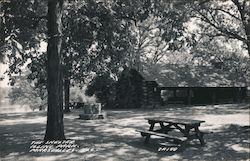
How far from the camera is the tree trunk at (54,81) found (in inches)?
495

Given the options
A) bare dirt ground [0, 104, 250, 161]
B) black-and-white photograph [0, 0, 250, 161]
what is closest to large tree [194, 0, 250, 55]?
black-and-white photograph [0, 0, 250, 161]

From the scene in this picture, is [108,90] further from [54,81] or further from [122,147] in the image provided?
[122,147]

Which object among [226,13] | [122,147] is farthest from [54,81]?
[226,13]

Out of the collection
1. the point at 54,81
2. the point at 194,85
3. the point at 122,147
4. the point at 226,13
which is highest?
the point at 226,13

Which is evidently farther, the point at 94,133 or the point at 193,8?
the point at 193,8

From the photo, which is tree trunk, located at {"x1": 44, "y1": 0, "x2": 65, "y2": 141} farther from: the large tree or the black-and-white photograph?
the large tree

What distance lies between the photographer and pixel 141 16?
1873 centimetres

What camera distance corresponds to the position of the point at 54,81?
1267cm

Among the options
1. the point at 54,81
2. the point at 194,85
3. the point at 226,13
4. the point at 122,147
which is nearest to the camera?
the point at 122,147

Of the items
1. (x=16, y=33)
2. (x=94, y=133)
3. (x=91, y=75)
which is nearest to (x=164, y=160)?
(x=94, y=133)

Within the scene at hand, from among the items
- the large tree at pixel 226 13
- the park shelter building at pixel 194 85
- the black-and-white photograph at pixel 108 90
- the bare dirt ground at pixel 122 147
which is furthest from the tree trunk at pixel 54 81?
the park shelter building at pixel 194 85

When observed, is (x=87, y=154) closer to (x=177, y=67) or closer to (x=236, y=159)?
(x=236, y=159)

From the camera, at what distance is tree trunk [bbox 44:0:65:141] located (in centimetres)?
1258

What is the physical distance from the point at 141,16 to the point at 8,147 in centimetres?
1067
